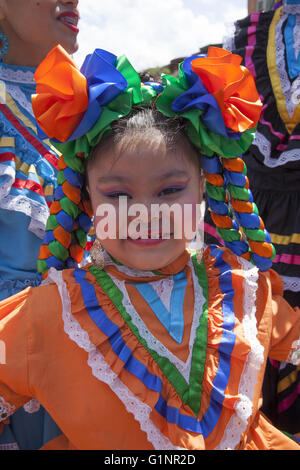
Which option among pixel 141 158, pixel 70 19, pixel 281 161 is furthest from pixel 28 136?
pixel 281 161

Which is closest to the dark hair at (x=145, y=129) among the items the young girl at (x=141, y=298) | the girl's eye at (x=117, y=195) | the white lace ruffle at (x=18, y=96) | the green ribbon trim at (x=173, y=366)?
the young girl at (x=141, y=298)

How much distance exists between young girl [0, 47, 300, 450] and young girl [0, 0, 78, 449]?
0.59ft

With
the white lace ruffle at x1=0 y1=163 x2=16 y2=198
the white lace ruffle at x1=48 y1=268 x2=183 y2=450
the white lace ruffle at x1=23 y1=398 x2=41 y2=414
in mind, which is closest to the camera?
the white lace ruffle at x1=48 y1=268 x2=183 y2=450

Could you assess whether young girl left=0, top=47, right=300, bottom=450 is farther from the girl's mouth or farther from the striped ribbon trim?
the girl's mouth

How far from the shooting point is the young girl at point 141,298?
3.26ft

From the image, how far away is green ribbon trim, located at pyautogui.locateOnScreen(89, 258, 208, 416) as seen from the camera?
1031 millimetres

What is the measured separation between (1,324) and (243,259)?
0.71 metres

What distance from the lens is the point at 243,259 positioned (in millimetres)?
1239

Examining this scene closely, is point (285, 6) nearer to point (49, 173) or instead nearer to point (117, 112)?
point (117, 112)

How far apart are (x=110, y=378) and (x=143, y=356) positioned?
10cm

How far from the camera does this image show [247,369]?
42.8 inches

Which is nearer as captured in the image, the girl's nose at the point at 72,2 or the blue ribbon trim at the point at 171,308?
the blue ribbon trim at the point at 171,308

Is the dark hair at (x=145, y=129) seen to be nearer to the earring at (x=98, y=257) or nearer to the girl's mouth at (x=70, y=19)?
the earring at (x=98, y=257)

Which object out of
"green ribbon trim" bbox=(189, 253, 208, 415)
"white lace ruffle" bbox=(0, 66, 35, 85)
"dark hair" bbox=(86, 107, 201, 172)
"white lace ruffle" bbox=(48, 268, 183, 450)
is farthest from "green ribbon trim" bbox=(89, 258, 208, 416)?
Result: "white lace ruffle" bbox=(0, 66, 35, 85)
